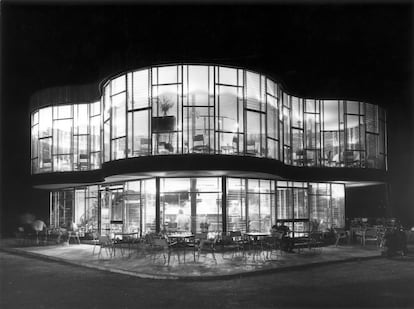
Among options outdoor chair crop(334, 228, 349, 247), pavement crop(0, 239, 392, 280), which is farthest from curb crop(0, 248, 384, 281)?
outdoor chair crop(334, 228, 349, 247)

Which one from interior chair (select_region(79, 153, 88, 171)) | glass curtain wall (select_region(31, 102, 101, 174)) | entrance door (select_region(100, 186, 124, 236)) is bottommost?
entrance door (select_region(100, 186, 124, 236))

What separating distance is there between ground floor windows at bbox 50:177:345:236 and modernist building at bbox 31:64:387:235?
0.05 metres

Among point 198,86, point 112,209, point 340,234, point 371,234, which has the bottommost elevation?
point 340,234

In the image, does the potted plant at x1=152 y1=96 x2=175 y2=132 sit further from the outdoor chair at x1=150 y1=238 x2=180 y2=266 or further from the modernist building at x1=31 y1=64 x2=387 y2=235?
the outdoor chair at x1=150 y1=238 x2=180 y2=266

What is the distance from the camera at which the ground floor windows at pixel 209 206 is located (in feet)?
76.8

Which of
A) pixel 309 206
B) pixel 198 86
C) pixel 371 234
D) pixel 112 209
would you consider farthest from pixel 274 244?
pixel 112 209

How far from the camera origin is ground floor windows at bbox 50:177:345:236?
2341 centimetres

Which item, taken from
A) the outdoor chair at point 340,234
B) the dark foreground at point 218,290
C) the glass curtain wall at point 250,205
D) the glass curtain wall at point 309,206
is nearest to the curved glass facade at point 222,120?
the glass curtain wall at point 309,206

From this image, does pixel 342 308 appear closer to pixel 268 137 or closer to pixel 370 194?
pixel 268 137

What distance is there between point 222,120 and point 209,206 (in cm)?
424

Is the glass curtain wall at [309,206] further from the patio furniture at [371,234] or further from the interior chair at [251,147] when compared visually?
the interior chair at [251,147]

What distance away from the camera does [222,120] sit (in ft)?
75.4

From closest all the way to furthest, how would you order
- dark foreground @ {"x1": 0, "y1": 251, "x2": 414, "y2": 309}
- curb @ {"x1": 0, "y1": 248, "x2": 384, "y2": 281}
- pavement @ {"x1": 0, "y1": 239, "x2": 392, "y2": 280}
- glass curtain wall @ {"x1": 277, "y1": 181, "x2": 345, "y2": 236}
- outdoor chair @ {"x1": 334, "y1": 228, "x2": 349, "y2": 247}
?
dark foreground @ {"x1": 0, "y1": 251, "x2": 414, "y2": 309}, curb @ {"x1": 0, "y1": 248, "x2": 384, "y2": 281}, pavement @ {"x1": 0, "y1": 239, "x2": 392, "y2": 280}, outdoor chair @ {"x1": 334, "y1": 228, "x2": 349, "y2": 247}, glass curtain wall @ {"x1": 277, "y1": 181, "x2": 345, "y2": 236}

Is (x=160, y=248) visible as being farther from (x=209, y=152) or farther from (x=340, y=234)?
(x=340, y=234)
